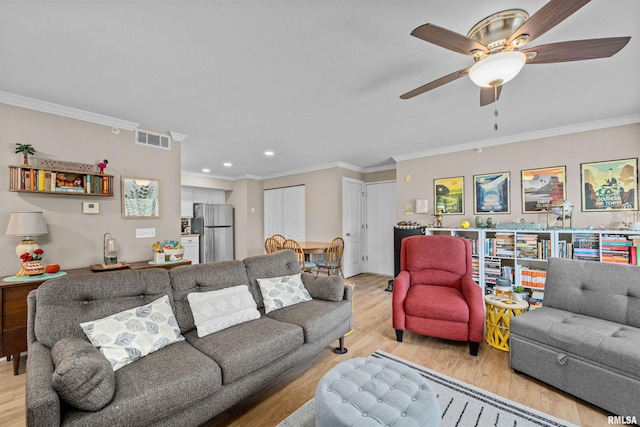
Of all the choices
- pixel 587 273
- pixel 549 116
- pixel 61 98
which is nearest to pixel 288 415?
pixel 587 273

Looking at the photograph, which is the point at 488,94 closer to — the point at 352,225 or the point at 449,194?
the point at 449,194

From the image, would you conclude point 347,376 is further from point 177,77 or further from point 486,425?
point 177,77

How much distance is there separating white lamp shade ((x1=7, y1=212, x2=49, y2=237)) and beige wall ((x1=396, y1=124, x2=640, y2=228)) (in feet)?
15.3

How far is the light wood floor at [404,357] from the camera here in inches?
67.2

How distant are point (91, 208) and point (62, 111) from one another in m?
1.01

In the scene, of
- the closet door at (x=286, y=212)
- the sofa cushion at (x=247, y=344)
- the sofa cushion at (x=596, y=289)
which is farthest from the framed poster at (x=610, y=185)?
the closet door at (x=286, y=212)

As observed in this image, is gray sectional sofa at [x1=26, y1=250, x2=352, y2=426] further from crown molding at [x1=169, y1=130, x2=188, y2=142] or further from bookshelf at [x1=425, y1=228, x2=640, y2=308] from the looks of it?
bookshelf at [x1=425, y1=228, x2=640, y2=308]

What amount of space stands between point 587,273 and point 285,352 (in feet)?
8.24

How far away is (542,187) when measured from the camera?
142 inches

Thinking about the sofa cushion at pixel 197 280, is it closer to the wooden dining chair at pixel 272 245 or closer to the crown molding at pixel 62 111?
the crown molding at pixel 62 111

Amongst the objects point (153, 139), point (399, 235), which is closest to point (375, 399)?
point (399, 235)

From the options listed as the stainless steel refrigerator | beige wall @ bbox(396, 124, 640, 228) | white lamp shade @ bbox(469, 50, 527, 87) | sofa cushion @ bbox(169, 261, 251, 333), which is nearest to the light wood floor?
sofa cushion @ bbox(169, 261, 251, 333)

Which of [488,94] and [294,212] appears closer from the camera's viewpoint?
[488,94]

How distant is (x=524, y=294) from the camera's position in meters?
3.48
